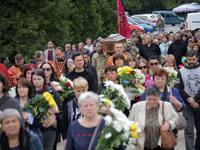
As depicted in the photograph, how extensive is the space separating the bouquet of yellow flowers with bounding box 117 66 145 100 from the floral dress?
1.69 m

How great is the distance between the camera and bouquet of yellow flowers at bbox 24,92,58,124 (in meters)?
6.05

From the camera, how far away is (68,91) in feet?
24.7

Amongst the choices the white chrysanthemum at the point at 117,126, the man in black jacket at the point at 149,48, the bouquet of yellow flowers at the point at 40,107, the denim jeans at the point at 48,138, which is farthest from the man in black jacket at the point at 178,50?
the white chrysanthemum at the point at 117,126

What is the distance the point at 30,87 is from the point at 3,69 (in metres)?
2.20

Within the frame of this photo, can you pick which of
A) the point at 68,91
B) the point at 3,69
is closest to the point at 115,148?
the point at 68,91

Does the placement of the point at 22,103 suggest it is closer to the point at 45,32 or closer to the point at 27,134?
the point at 27,134

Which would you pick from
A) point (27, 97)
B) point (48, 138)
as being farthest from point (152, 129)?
point (27, 97)

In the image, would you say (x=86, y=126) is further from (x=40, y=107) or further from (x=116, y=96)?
(x=116, y=96)

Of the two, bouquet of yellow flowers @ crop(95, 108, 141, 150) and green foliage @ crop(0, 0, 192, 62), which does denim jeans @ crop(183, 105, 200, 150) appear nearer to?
bouquet of yellow flowers @ crop(95, 108, 141, 150)

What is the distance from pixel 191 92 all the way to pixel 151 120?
7.55 feet

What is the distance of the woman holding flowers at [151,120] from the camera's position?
19.8ft

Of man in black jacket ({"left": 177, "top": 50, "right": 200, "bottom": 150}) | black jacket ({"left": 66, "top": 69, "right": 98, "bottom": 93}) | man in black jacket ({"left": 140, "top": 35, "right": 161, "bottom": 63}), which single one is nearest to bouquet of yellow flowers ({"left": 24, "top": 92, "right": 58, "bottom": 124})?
black jacket ({"left": 66, "top": 69, "right": 98, "bottom": 93})

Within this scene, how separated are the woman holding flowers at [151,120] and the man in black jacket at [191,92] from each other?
1.95 m

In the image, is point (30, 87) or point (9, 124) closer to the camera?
point (9, 124)
